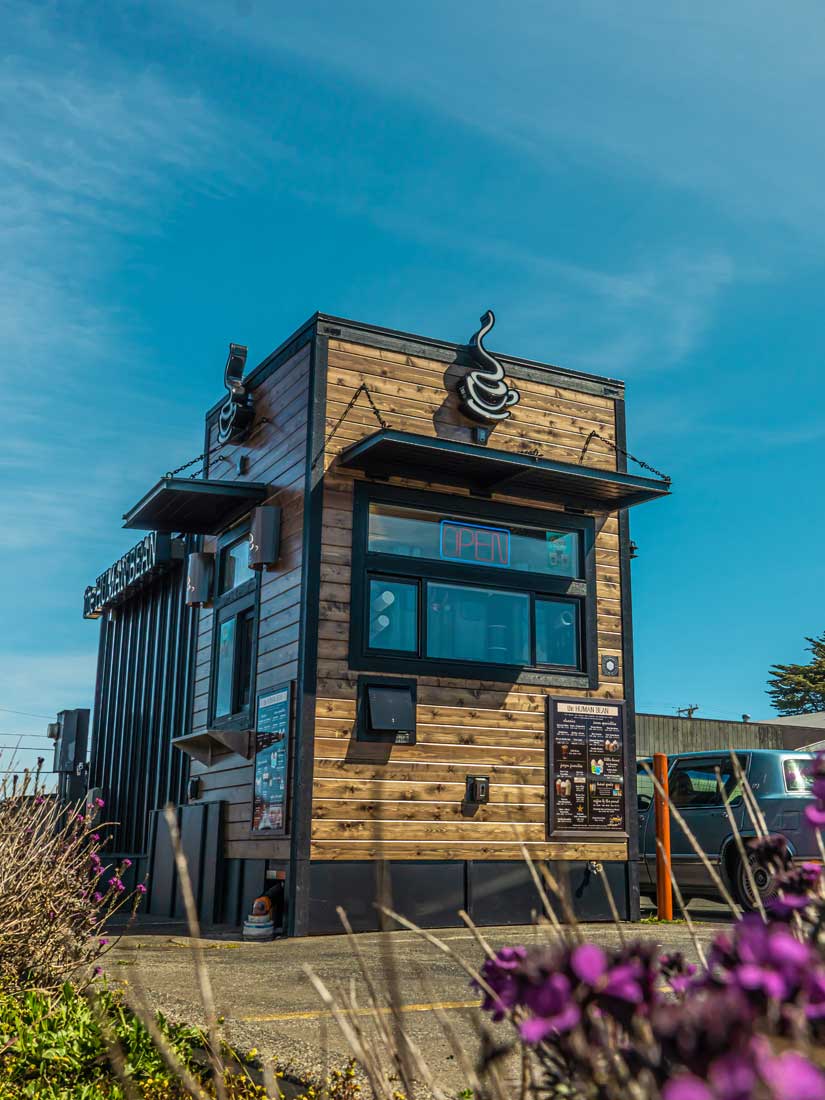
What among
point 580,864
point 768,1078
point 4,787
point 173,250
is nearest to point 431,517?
point 580,864

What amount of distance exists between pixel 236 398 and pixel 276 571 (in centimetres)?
244

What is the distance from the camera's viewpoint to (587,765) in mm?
11703

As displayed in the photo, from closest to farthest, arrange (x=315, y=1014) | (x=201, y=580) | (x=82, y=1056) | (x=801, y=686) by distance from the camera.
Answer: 1. (x=82, y=1056)
2. (x=315, y=1014)
3. (x=201, y=580)
4. (x=801, y=686)

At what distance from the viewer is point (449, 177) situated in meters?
12.8

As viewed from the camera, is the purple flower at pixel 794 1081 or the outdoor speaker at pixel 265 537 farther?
the outdoor speaker at pixel 265 537

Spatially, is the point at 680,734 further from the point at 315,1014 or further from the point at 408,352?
the point at 315,1014

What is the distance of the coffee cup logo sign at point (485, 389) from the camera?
11.8 metres

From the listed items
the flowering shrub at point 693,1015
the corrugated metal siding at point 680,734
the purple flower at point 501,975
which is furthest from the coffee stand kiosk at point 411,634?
the corrugated metal siding at point 680,734

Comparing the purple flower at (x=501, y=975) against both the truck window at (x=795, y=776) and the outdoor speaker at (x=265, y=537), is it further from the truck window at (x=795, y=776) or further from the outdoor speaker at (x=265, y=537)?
the truck window at (x=795, y=776)

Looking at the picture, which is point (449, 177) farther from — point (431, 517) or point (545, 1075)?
point (545, 1075)

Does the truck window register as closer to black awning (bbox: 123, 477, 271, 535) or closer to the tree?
black awning (bbox: 123, 477, 271, 535)

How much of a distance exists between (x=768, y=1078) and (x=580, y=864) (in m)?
10.9

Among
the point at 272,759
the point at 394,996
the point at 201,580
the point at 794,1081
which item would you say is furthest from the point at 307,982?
the point at 201,580

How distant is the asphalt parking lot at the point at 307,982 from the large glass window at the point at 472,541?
3533mm
